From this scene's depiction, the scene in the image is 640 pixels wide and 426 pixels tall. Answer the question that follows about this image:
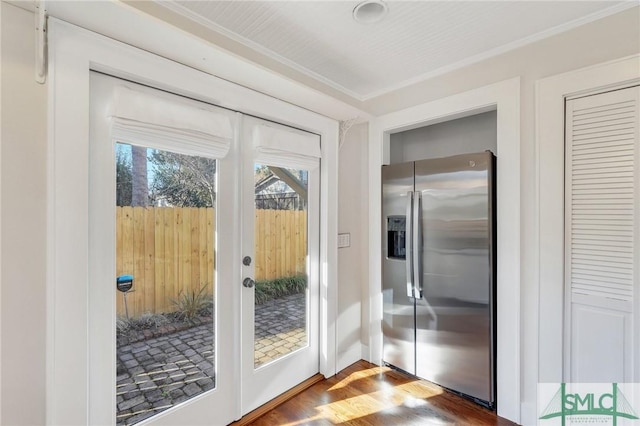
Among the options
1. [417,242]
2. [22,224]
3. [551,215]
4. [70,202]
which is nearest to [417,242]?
[417,242]

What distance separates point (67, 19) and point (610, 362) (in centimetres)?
322

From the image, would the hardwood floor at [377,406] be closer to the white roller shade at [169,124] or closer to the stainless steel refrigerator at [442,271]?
the stainless steel refrigerator at [442,271]

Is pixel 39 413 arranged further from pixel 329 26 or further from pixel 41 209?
pixel 329 26

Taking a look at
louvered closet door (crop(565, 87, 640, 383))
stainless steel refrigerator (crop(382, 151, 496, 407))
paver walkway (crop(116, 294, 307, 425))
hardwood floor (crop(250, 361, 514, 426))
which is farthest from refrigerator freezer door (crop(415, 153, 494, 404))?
paver walkway (crop(116, 294, 307, 425))

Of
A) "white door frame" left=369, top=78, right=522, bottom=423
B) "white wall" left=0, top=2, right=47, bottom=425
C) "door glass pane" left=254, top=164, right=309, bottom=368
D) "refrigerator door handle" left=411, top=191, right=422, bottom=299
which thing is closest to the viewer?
"white wall" left=0, top=2, right=47, bottom=425

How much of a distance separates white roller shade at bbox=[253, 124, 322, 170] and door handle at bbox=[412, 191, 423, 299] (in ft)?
2.86

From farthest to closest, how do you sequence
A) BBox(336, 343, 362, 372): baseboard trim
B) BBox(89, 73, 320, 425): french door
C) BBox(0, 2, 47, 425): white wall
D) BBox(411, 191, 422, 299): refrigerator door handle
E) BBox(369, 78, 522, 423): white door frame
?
BBox(336, 343, 362, 372): baseboard trim
BBox(411, 191, 422, 299): refrigerator door handle
BBox(369, 78, 522, 423): white door frame
BBox(89, 73, 320, 425): french door
BBox(0, 2, 47, 425): white wall

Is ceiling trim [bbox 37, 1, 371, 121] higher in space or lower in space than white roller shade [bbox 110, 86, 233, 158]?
higher

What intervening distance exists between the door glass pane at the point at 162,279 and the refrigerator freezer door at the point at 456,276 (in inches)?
62.4

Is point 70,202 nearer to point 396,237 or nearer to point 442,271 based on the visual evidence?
point 396,237

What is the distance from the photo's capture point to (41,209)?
125 centimetres

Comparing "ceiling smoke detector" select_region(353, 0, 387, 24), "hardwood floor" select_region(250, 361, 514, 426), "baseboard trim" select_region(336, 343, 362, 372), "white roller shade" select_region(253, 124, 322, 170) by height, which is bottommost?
"hardwood floor" select_region(250, 361, 514, 426)

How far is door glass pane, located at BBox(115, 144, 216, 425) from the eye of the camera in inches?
60.4

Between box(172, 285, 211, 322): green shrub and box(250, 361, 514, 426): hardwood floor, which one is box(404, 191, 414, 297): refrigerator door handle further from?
box(172, 285, 211, 322): green shrub
